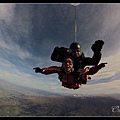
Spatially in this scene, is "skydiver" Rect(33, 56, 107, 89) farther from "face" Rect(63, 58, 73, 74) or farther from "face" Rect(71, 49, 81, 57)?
"face" Rect(71, 49, 81, 57)

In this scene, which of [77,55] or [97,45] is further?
[77,55]

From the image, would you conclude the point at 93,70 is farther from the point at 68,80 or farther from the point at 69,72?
the point at 68,80

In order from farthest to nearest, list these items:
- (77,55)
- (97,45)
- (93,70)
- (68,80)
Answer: (68,80)
(77,55)
(93,70)
(97,45)

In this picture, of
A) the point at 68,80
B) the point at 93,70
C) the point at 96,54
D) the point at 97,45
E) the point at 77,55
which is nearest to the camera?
the point at 97,45

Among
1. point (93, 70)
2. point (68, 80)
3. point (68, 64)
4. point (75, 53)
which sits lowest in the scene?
point (68, 80)

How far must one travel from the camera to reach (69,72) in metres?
6.18

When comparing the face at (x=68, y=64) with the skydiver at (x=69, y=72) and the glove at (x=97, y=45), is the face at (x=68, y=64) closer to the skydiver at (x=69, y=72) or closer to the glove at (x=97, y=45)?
the skydiver at (x=69, y=72)

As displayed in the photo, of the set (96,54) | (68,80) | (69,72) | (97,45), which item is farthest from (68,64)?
(97,45)

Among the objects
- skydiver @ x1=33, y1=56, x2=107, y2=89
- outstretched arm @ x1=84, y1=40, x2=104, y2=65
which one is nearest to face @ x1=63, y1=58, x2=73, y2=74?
skydiver @ x1=33, y1=56, x2=107, y2=89

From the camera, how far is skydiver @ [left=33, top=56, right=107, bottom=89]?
597 centimetres

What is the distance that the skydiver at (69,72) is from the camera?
19.6ft

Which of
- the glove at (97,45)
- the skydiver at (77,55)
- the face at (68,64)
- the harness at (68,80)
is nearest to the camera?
the glove at (97,45)

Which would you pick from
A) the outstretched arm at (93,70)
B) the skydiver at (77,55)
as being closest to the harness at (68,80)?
the skydiver at (77,55)

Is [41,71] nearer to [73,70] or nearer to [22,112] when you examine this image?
[73,70]
